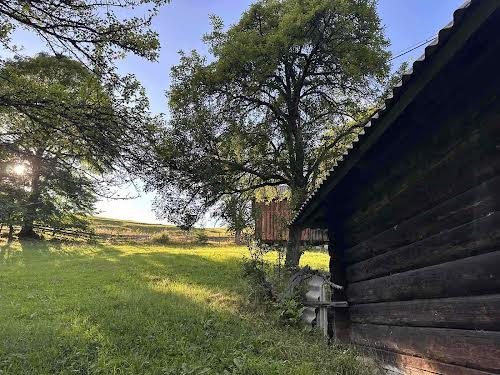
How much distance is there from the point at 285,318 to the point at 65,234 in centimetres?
2230

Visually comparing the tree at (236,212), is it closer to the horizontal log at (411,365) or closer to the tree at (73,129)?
the tree at (73,129)

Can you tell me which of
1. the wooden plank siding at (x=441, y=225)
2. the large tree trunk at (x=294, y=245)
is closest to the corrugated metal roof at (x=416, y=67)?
the wooden plank siding at (x=441, y=225)

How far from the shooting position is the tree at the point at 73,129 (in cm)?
641

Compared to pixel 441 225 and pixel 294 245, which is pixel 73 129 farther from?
pixel 294 245

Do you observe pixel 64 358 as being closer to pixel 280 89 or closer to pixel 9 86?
pixel 9 86

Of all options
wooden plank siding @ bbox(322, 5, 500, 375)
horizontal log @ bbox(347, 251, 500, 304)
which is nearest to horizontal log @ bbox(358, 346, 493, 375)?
wooden plank siding @ bbox(322, 5, 500, 375)

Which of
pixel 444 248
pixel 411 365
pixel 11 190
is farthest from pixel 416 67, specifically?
pixel 11 190

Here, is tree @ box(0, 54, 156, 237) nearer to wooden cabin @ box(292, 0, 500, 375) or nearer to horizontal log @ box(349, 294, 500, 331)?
wooden cabin @ box(292, 0, 500, 375)

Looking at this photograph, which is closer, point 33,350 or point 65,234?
point 33,350

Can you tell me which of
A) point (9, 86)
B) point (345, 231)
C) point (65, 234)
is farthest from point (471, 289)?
point (65, 234)

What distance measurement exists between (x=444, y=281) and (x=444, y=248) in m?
0.32

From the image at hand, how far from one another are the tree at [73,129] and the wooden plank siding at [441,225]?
375cm

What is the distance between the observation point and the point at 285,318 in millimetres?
8852

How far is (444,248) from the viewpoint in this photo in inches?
158
